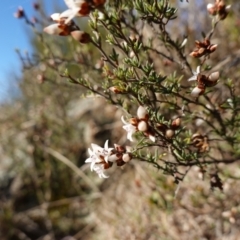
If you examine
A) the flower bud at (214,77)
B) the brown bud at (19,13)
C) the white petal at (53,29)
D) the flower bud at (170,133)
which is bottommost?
the flower bud at (170,133)

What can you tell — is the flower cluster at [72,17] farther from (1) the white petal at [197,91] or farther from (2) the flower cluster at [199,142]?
(2) the flower cluster at [199,142]

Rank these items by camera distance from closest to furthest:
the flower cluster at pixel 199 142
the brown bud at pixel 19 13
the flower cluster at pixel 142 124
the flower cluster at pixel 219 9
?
the flower cluster at pixel 142 124
the flower cluster at pixel 219 9
the flower cluster at pixel 199 142
the brown bud at pixel 19 13

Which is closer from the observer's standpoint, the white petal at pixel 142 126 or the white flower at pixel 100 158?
the white petal at pixel 142 126

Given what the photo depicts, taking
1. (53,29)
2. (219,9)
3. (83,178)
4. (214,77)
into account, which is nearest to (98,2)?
(53,29)

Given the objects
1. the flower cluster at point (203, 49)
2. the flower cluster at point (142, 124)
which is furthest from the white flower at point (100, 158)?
the flower cluster at point (203, 49)

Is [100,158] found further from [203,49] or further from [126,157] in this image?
[203,49]

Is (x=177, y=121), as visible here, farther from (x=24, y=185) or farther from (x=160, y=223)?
(x=24, y=185)
